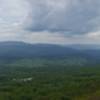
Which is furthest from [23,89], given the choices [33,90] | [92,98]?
[92,98]

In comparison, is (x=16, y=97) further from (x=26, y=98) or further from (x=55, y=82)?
Result: (x=55, y=82)

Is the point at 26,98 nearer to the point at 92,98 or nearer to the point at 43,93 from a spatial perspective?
the point at 43,93

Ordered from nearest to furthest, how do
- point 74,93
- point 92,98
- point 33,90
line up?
point 92,98 < point 74,93 < point 33,90

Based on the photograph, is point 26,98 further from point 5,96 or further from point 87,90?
point 87,90

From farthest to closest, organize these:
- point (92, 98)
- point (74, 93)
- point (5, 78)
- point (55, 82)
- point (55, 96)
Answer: point (5, 78), point (55, 82), point (74, 93), point (55, 96), point (92, 98)

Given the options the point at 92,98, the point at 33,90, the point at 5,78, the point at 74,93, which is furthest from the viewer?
the point at 5,78

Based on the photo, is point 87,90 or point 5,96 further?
point 87,90

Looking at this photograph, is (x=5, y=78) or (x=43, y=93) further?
(x=5, y=78)

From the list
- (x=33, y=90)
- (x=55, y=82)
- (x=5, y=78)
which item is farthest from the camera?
(x=5, y=78)

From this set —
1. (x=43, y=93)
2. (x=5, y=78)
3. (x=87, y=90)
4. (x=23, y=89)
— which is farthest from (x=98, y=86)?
(x=5, y=78)
